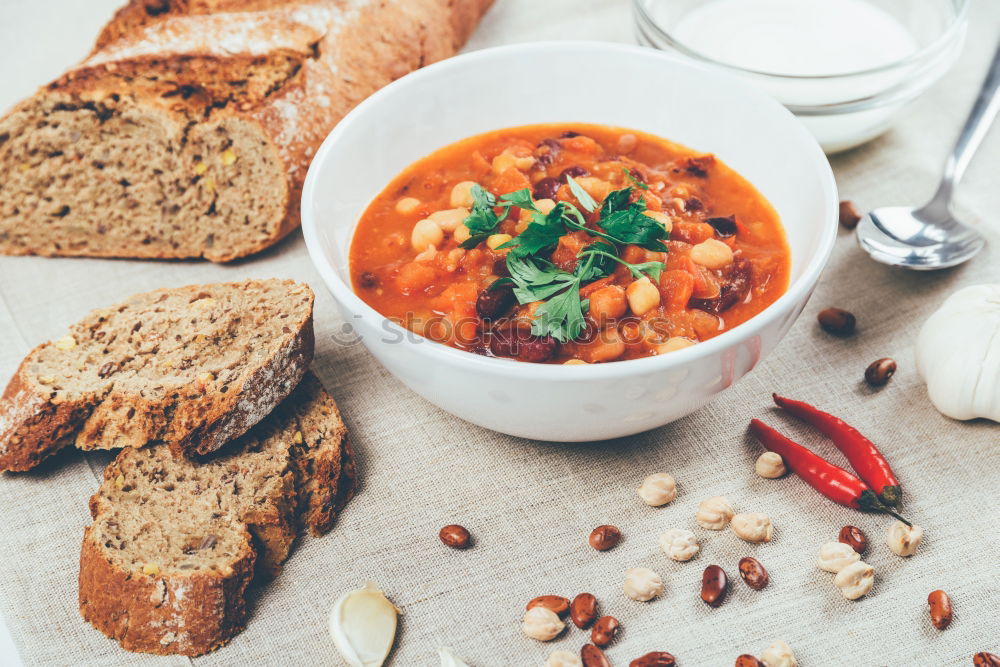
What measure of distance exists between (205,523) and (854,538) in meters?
2.18

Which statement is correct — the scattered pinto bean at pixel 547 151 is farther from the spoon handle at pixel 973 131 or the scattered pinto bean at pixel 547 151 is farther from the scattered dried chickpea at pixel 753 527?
the spoon handle at pixel 973 131

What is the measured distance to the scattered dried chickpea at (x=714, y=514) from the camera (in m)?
3.31

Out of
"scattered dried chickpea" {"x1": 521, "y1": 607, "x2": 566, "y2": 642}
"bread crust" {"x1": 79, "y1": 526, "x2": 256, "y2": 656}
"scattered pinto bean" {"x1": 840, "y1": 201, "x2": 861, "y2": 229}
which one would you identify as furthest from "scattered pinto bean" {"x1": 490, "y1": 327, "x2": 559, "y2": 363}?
"scattered pinto bean" {"x1": 840, "y1": 201, "x2": 861, "y2": 229}

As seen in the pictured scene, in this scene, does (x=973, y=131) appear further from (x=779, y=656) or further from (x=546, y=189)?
(x=779, y=656)

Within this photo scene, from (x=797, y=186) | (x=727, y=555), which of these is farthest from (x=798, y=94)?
(x=727, y=555)

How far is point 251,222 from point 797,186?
2.45m

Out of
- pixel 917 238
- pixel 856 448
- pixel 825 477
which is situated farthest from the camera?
pixel 917 238

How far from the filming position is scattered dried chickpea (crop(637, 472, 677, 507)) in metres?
3.39

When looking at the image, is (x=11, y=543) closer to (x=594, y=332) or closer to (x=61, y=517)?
(x=61, y=517)

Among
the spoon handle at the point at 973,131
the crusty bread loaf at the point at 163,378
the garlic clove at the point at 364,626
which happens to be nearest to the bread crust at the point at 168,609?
the garlic clove at the point at 364,626

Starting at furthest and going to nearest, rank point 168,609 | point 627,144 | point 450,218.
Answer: point 627,144 → point 450,218 → point 168,609

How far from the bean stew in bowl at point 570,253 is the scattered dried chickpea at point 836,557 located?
0.80 metres

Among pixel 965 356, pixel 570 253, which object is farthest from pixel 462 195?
pixel 965 356

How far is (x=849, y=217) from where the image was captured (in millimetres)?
4465
